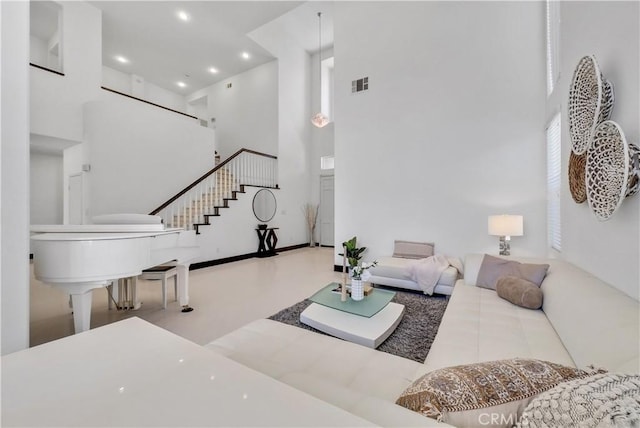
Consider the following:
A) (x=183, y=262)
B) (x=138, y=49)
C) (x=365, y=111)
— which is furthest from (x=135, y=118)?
(x=365, y=111)

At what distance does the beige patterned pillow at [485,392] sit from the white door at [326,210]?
7.21m

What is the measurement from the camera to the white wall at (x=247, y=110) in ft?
24.4

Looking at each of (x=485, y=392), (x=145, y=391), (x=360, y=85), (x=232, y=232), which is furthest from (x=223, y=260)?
(x=485, y=392)

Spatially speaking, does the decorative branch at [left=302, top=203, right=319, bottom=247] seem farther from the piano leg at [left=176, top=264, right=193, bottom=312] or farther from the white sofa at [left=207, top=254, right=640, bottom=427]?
the white sofa at [left=207, top=254, right=640, bottom=427]

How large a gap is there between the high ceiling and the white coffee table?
6170 mm

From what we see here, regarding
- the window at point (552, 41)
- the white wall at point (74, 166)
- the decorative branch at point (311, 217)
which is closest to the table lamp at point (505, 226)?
the window at point (552, 41)

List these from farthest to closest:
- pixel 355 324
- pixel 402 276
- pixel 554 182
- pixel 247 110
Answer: pixel 247 110 → pixel 402 276 → pixel 554 182 → pixel 355 324

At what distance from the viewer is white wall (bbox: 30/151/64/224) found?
6.23 metres

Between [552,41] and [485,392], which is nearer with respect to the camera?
[485,392]

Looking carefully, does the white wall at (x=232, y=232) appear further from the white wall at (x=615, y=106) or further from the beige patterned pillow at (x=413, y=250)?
the white wall at (x=615, y=106)

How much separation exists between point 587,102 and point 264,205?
6119 millimetres

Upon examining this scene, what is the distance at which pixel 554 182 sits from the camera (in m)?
3.12

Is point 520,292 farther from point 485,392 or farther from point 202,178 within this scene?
point 202,178

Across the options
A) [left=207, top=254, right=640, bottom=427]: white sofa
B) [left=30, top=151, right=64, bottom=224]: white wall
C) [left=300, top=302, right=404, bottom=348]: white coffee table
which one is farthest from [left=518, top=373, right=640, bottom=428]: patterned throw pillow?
[left=30, top=151, right=64, bottom=224]: white wall
